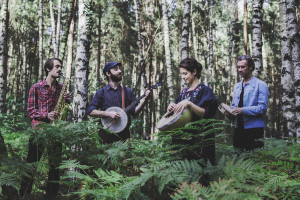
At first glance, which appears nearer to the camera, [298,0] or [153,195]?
[153,195]

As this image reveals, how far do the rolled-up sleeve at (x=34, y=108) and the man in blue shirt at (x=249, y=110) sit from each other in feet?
9.36

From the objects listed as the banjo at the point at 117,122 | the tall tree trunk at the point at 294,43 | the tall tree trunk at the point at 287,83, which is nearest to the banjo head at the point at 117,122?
the banjo at the point at 117,122

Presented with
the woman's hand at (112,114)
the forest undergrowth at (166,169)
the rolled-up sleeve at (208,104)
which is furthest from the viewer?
the woman's hand at (112,114)

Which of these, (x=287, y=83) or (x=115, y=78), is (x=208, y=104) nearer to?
(x=115, y=78)

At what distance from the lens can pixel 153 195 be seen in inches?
92.0

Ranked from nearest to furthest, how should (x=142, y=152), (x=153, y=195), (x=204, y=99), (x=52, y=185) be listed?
1. (x=153, y=195)
2. (x=204, y=99)
3. (x=142, y=152)
4. (x=52, y=185)

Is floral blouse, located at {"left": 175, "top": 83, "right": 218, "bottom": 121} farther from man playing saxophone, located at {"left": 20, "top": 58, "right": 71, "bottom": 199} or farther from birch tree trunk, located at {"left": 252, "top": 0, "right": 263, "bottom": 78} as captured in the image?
birch tree trunk, located at {"left": 252, "top": 0, "right": 263, "bottom": 78}

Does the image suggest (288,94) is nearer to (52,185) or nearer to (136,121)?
(52,185)

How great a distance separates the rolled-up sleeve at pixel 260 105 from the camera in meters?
3.36

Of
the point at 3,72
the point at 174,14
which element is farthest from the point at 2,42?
the point at 174,14

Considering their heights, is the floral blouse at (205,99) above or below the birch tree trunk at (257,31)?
below

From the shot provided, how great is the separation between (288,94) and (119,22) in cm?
1534

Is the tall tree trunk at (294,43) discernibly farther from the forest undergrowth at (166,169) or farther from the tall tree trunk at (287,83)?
the forest undergrowth at (166,169)

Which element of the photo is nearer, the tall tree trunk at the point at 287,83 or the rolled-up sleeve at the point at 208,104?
the rolled-up sleeve at the point at 208,104
